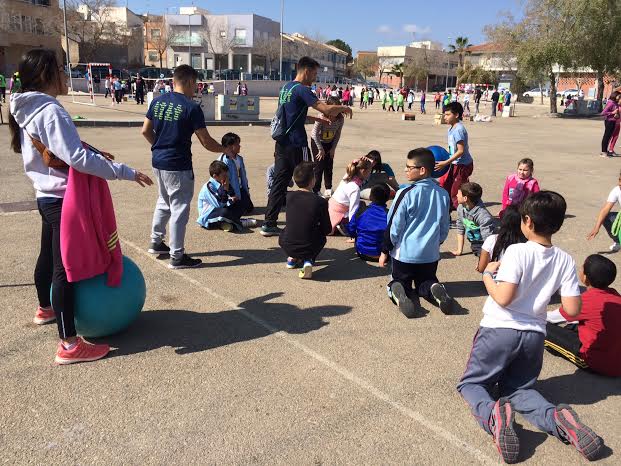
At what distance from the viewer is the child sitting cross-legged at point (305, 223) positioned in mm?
5305

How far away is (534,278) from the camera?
291cm

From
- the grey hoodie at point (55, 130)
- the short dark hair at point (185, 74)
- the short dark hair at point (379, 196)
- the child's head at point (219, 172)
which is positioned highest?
the short dark hair at point (185, 74)

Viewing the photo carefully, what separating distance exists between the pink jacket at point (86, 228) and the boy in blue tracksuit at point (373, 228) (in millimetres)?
3024

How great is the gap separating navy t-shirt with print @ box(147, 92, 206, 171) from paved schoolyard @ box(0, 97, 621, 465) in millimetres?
1151

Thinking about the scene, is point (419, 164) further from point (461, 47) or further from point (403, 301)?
point (461, 47)

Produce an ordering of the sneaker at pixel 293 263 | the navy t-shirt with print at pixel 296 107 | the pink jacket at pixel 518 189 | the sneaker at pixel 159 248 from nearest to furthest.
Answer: the sneaker at pixel 293 263
the sneaker at pixel 159 248
the navy t-shirt with print at pixel 296 107
the pink jacket at pixel 518 189

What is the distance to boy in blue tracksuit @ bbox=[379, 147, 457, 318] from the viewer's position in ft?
15.0

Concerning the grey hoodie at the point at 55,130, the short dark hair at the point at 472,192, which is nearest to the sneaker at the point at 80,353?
the grey hoodie at the point at 55,130

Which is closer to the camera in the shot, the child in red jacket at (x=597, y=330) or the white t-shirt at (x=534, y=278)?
the white t-shirt at (x=534, y=278)

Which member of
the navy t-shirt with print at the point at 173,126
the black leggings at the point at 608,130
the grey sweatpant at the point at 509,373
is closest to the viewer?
the grey sweatpant at the point at 509,373

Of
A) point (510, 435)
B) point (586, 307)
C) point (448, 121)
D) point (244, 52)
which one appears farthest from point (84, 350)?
point (244, 52)

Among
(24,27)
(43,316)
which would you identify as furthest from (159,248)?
(24,27)

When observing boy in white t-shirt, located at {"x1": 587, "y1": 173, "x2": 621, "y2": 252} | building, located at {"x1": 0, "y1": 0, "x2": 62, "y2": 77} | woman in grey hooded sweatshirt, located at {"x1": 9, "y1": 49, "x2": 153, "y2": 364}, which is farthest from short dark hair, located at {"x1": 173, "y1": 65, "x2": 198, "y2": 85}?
building, located at {"x1": 0, "y1": 0, "x2": 62, "y2": 77}

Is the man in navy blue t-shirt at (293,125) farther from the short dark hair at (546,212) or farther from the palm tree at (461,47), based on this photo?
the palm tree at (461,47)
